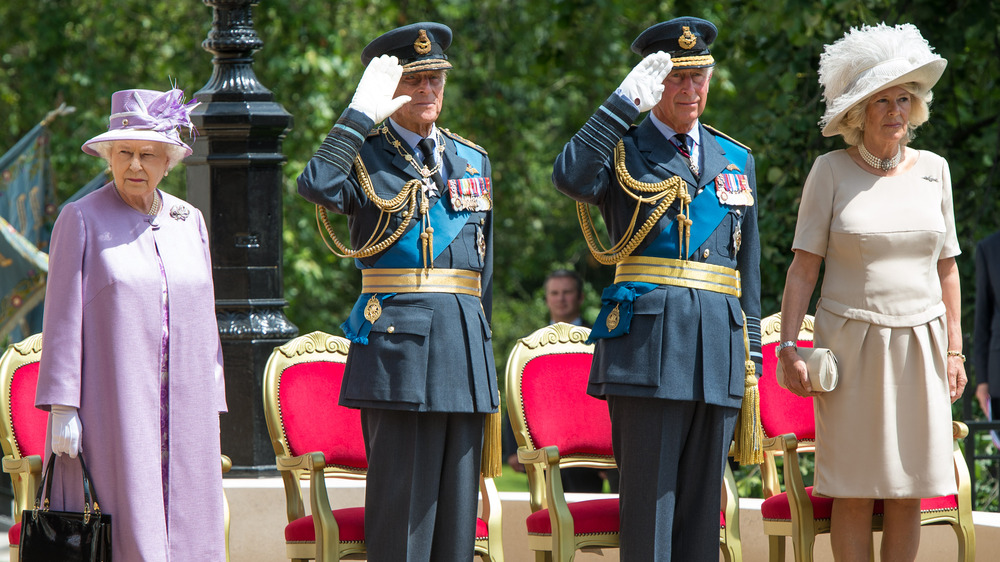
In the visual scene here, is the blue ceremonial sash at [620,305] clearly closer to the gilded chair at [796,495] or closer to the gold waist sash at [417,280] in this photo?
the gold waist sash at [417,280]

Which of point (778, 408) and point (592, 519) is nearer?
point (592, 519)

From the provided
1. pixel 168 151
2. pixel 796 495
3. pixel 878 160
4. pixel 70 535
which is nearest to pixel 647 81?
pixel 878 160

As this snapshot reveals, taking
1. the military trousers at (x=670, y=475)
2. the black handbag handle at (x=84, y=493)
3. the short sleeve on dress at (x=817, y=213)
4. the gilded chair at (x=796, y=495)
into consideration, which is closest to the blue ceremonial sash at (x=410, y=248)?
the military trousers at (x=670, y=475)

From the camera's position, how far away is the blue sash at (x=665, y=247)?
12.9ft

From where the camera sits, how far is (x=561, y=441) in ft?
15.3

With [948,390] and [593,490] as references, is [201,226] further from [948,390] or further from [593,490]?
[593,490]

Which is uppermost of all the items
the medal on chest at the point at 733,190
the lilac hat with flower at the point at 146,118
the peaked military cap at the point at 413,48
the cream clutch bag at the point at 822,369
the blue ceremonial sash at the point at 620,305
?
the peaked military cap at the point at 413,48

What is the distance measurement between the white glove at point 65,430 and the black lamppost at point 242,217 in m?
1.74

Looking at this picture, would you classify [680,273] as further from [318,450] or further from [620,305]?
[318,450]

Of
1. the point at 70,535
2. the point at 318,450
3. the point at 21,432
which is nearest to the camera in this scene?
the point at 70,535

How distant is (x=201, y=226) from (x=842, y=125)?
2006 mm

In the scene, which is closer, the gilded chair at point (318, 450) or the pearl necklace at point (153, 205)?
the pearl necklace at point (153, 205)

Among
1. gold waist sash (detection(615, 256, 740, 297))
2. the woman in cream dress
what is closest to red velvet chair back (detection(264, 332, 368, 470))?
gold waist sash (detection(615, 256, 740, 297))

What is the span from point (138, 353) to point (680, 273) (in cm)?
157
